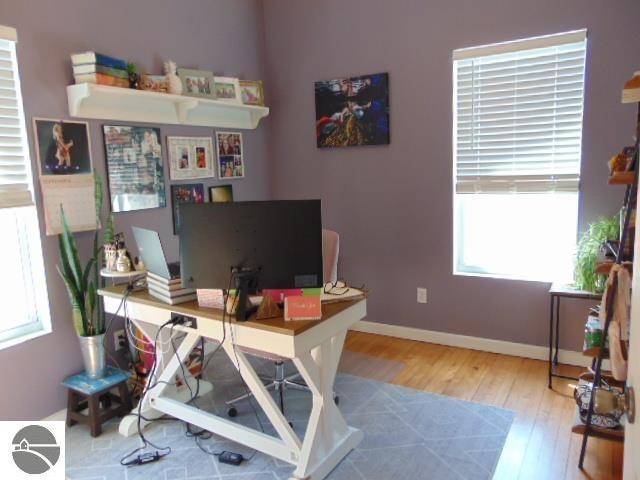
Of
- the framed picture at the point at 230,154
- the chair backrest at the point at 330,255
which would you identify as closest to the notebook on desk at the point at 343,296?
the chair backrest at the point at 330,255

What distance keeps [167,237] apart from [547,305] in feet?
8.46

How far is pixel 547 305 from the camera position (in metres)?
3.14

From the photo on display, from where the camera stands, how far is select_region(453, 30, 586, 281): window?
2936 mm

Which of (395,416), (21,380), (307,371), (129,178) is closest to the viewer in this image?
(307,371)

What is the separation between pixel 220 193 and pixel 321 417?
2007mm

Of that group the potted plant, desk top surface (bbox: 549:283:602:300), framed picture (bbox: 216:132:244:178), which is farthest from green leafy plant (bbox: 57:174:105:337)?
desk top surface (bbox: 549:283:602:300)

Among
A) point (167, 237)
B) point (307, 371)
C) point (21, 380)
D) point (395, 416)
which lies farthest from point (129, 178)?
point (395, 416)

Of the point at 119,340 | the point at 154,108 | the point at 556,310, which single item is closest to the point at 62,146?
the point at 154,108

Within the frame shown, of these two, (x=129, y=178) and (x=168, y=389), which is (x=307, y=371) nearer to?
(x=168, y=389)

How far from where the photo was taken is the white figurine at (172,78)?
2979 millimetres

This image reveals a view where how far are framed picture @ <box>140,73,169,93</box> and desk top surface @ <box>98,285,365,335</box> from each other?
1237mm

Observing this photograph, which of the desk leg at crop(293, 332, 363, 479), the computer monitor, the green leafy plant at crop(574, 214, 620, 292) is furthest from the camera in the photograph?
the green leafy plant at crop(574, 214, 620, 292)

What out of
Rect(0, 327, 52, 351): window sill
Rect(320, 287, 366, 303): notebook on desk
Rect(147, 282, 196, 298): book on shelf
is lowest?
Rect(0, 327, 52, 351): window sill

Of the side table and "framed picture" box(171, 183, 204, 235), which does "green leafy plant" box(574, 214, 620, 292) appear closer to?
the side table
